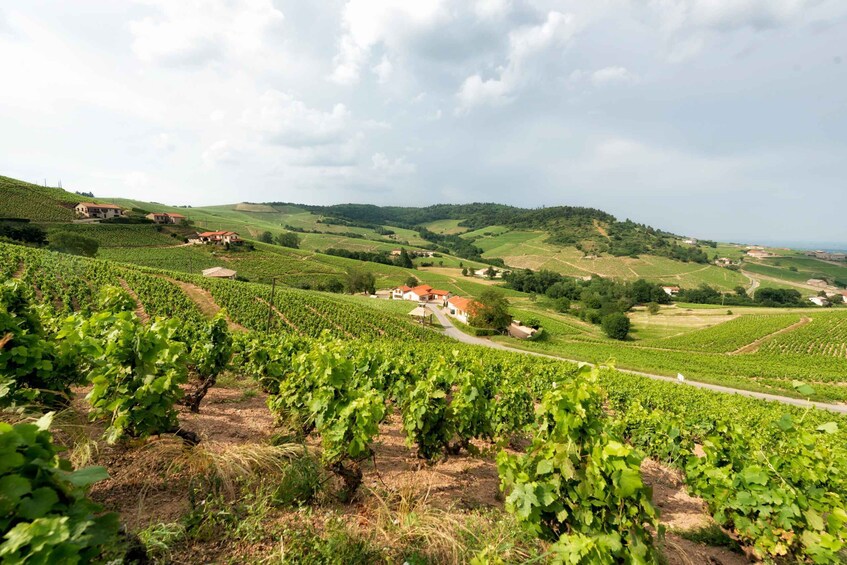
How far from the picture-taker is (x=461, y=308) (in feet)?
225

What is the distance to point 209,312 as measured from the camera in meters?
34.7

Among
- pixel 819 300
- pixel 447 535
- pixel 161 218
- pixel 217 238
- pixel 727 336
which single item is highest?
pixel 161 218

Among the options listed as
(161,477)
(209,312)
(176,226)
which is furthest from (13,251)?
(176,226)

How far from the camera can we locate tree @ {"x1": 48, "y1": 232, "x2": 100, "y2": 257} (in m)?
55.6

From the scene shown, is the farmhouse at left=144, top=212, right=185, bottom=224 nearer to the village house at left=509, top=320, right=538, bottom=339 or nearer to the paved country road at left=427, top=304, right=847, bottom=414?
the paved country road at left=427, top=304, right=847, bottom=414

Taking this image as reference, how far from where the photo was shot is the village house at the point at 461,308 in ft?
203

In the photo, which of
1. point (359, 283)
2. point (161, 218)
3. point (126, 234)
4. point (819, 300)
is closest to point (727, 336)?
point (359, 283)

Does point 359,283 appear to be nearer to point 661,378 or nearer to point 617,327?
point 617,327

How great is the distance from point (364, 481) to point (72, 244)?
7740cm

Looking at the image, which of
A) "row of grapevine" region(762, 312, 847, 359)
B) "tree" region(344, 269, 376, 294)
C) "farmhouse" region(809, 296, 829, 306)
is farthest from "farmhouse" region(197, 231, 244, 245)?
"farmhouse" region(809, 296, 829, 306)

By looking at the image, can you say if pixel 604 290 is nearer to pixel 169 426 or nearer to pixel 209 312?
pixel 209 312

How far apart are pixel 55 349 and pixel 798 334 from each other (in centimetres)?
8419

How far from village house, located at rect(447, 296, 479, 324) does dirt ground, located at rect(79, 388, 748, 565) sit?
51.1 metres

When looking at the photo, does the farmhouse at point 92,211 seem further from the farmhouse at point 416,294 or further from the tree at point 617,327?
the tree at point 617,327
